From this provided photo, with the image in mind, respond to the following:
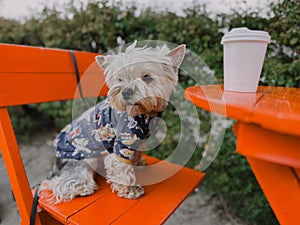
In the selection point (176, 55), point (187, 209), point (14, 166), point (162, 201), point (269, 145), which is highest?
point (176, 55)

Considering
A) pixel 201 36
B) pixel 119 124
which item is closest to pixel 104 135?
pixel 119 124

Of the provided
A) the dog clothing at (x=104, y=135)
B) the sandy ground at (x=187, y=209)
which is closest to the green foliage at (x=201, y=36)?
the sandy ground at (x=187, y=209)

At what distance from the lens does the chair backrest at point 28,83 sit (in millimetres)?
897

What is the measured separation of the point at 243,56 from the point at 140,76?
0.40 m

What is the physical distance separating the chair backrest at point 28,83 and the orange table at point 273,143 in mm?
775

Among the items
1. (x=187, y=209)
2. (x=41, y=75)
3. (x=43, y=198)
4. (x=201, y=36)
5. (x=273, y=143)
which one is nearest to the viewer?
(x=273, y=143)

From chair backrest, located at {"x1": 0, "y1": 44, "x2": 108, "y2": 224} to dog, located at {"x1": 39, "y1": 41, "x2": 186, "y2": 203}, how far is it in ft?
0.63

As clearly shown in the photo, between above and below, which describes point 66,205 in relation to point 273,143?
below

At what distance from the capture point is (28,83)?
105cm

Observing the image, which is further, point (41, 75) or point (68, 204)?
point (41, 75)

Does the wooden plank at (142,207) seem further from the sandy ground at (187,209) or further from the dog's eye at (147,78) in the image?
the sandy ground at (187,209)

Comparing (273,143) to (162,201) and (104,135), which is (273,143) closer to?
(162,201)

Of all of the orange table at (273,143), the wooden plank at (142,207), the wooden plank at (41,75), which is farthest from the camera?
the wooden plank at (41,75)

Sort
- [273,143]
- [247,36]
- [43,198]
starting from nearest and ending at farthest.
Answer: [273,143] < [247,36] < [43,198]
